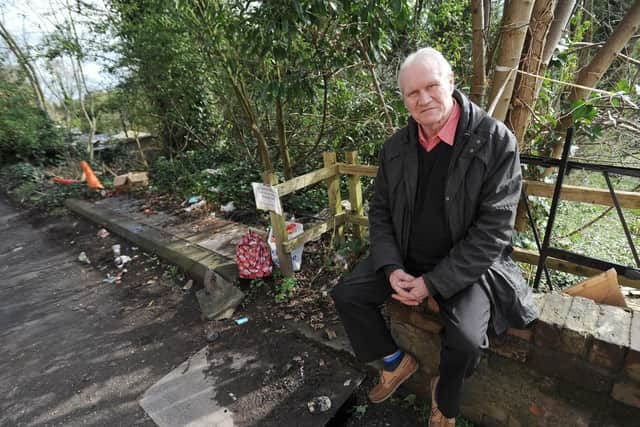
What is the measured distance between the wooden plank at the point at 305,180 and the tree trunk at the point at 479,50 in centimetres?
136

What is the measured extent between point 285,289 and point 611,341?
2411 millimetres

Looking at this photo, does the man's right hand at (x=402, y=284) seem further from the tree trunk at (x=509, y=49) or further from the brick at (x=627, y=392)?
the tree trunk at (x=509, y=49)

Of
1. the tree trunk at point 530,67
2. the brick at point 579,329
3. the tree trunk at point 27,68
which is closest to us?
the brick at point 579,329

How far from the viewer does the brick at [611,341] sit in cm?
132

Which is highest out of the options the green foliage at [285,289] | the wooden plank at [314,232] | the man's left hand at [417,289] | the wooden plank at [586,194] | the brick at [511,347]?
the wooden plank at [586,194]

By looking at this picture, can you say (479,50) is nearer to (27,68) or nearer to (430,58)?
(430,58)

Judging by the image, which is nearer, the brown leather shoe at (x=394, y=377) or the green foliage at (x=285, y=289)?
the brown leather shoe at (x=394, y=377)

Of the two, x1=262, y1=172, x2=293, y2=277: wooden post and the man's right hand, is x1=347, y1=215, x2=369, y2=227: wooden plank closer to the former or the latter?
x1=262, y1=172, x2=293, y2=277: wooden post

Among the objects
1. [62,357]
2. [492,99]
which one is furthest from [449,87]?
[62,357]

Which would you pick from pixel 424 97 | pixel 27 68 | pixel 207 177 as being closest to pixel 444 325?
pixel 424 97

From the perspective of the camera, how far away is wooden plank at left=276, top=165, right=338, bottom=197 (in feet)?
9.53

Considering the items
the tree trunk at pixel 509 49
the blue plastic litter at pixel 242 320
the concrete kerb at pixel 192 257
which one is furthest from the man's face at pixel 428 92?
the concrete kerb at pixel 192 257

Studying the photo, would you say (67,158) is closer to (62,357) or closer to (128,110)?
(128,110)

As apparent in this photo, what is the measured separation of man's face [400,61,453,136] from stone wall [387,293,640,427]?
3.26 ft
